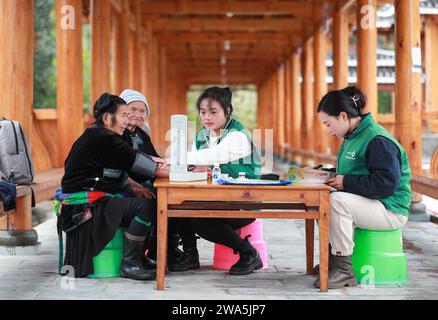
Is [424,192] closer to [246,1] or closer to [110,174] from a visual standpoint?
[110,174]

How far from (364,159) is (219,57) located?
18139mm

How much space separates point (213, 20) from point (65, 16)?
7.79 metres

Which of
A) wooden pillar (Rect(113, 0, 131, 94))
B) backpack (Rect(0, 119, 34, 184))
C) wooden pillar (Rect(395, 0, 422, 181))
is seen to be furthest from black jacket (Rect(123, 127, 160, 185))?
wooden pillar (Rect(113, 0, 131, 94))

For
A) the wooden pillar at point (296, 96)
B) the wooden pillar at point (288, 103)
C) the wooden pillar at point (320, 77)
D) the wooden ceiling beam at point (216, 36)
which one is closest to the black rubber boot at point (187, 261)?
the wooden pillar at point (320, 77)

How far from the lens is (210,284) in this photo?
13.9 feet

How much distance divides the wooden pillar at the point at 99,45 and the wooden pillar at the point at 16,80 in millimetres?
3459

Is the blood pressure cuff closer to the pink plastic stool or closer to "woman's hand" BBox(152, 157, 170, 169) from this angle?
"woman's hand" BBox(152, 157, 170, 169)

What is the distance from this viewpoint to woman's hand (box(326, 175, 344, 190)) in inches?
161

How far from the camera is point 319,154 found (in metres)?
12.5

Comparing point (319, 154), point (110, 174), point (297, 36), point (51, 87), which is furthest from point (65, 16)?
point (51, 87)

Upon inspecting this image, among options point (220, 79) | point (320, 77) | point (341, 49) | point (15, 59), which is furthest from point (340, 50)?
point (220, 79)

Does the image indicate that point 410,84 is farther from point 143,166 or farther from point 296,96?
point 296,96

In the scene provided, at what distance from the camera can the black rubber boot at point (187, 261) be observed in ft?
15.3

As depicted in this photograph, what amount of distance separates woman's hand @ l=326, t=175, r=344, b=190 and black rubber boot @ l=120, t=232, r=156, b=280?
112 centimetres
